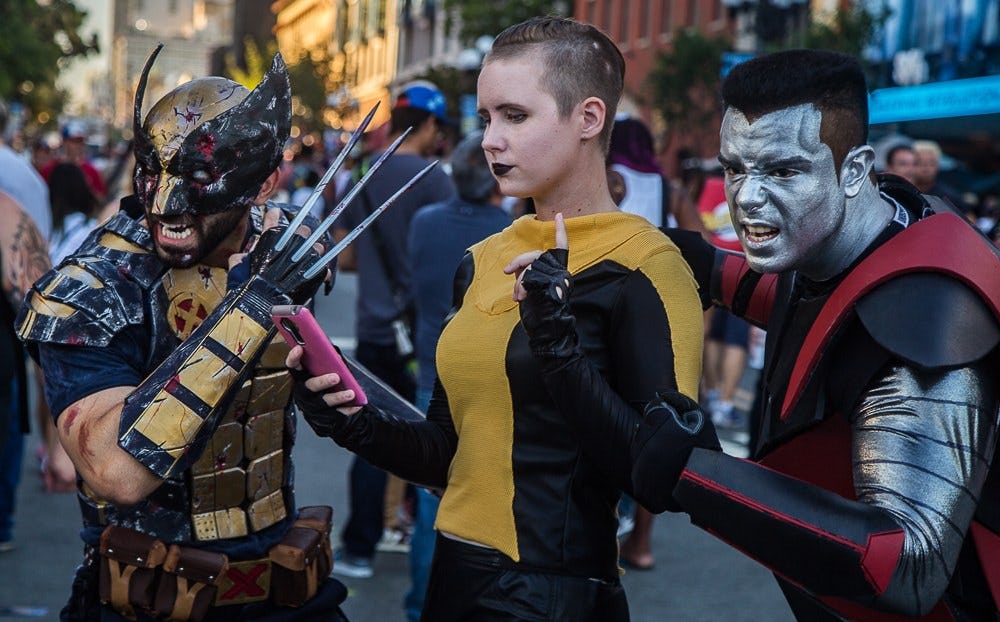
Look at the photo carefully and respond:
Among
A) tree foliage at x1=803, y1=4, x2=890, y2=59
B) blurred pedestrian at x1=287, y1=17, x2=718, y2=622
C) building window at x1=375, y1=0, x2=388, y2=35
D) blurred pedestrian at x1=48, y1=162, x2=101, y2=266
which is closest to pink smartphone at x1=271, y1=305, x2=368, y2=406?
blurred pedestrian at x1=287, y1=17, x2=718, y2=622

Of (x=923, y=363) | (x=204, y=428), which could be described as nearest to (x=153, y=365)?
(x=204, y=428)

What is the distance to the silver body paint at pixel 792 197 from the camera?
2107 millimetres

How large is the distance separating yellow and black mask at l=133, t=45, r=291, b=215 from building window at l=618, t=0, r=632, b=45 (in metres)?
36.0

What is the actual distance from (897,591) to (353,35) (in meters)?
75.3

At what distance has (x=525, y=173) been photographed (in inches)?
98.6

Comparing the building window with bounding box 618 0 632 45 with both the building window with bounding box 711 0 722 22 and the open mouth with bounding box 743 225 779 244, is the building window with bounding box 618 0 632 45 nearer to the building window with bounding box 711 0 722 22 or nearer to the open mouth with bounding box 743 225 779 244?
the building window with bounding box 711 0 722 22

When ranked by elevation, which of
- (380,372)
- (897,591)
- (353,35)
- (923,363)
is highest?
(923,363)

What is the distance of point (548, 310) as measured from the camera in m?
2.19

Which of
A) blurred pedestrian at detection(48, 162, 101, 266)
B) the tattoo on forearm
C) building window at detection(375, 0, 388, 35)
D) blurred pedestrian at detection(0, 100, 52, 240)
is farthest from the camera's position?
building window at detection(375, 0, 388, 35)

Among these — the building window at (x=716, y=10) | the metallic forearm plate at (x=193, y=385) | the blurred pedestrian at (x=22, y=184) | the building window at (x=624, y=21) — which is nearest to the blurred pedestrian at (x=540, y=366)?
the metallic forearm plate at (x=193, y=385)

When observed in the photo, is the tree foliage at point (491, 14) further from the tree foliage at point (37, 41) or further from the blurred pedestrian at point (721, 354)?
the blurred pedestrian at point (721, 354)

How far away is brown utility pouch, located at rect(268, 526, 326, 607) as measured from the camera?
275cm

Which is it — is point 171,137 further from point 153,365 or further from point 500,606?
point 500,606

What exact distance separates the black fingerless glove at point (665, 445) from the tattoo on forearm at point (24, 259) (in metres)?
3.13
